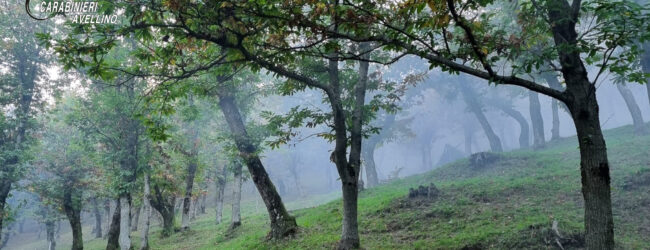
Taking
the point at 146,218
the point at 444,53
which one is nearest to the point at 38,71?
the point at 146,218

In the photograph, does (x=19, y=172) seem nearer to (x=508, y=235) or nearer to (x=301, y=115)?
(x=301, y=115)

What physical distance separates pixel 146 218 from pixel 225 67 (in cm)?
1213

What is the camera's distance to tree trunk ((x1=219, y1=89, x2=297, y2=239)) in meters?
12.3

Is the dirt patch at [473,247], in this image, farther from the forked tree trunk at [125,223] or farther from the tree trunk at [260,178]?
the forked tree trunk at [125,223]

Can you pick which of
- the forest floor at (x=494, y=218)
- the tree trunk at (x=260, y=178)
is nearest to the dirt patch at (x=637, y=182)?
the forest floor at (x=494, y=218)

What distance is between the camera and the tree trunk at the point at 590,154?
5336mm

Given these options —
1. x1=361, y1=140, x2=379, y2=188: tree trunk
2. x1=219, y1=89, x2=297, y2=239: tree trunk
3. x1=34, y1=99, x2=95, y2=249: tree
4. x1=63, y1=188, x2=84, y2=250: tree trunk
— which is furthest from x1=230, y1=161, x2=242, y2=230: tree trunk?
x1=361, y1=140, x2=379, y2=188: tree trunk

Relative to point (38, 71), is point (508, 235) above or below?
below

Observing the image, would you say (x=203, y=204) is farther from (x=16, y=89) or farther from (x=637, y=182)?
(x=637, y=182)

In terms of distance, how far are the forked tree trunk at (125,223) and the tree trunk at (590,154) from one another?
16.7 metres

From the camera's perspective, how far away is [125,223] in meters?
16.5

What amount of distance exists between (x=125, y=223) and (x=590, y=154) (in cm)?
1743

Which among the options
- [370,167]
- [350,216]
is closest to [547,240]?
[350,216]

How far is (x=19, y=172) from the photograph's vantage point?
1875 cm
